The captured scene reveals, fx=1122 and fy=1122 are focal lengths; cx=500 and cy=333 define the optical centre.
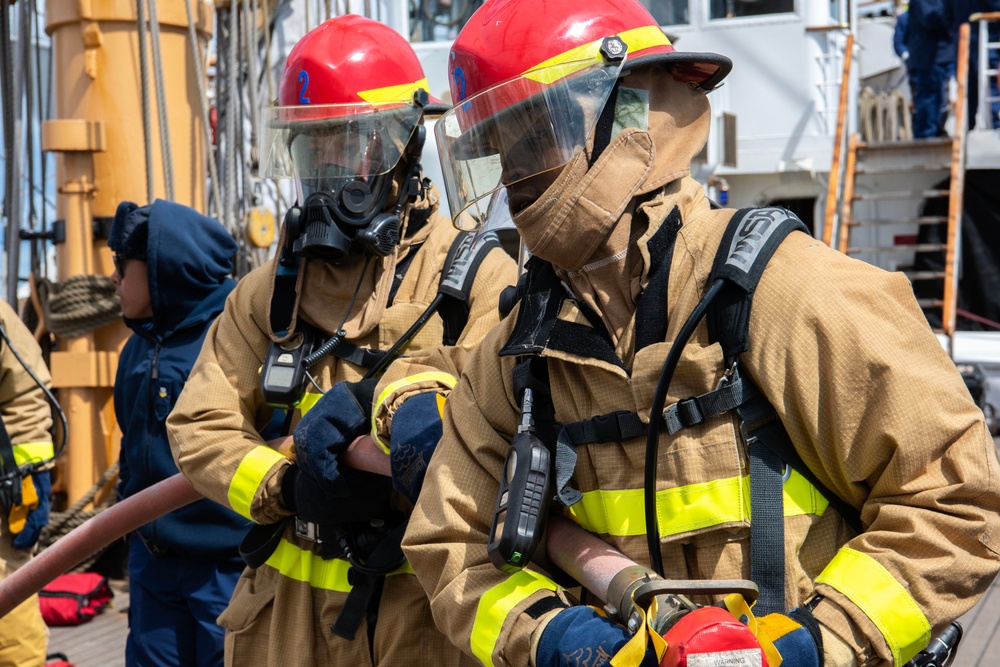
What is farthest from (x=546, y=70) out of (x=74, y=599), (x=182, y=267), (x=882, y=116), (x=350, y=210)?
(x=882, y=116)

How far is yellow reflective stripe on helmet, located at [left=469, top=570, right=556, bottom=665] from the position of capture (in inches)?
71.0

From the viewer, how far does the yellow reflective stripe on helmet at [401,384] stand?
2.46 meters

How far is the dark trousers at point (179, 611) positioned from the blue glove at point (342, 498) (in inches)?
44.4

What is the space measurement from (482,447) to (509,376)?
14 cm

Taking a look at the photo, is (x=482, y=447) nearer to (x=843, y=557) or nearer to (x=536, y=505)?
(x=536, y=505)

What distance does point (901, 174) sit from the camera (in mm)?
12367

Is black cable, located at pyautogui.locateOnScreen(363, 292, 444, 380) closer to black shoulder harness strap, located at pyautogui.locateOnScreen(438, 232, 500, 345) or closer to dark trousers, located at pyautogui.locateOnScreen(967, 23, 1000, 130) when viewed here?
black shoulder harness strap, located at pyautogui.locateOnScreen(438, 232, 500, 345)

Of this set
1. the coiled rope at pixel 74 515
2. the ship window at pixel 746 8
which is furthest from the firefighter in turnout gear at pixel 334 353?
the ship window at pixel 746 8

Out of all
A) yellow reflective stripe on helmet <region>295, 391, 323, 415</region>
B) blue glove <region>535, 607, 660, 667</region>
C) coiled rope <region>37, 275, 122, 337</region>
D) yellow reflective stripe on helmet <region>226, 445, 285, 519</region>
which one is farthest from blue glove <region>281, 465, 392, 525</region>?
coiled rope <region>37, 275, 122, 337</region>

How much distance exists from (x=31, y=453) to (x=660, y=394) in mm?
3702

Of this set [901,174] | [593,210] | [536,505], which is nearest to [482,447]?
[536,505]

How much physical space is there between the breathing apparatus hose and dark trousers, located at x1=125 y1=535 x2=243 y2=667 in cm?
232

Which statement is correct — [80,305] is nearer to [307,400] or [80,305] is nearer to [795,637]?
[307,400]

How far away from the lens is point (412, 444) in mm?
2268
